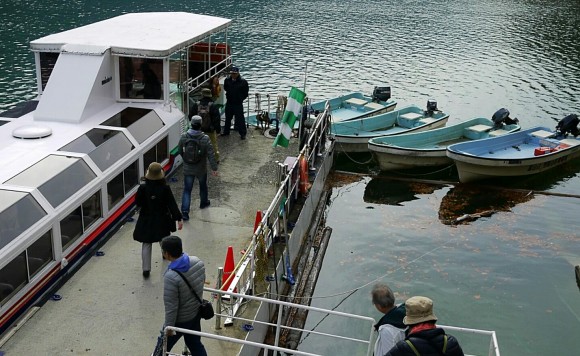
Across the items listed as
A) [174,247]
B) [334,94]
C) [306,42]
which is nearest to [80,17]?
[306,42]

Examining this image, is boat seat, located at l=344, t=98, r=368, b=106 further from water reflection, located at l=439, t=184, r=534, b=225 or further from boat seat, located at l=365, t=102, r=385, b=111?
water reflection, located at l=439, t=184, r=534, b=225

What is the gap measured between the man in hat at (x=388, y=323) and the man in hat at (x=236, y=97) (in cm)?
1115

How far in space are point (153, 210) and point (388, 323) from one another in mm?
4904

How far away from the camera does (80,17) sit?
1847 inches

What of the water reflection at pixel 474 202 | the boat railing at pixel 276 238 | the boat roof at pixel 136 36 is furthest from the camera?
the water reflection at pixel 474 202

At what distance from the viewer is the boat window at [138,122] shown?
1342 cm

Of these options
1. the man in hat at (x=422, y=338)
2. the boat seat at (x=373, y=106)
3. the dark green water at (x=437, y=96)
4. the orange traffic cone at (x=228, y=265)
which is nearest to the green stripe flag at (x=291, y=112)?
the dark green water at (x=437, y=96)

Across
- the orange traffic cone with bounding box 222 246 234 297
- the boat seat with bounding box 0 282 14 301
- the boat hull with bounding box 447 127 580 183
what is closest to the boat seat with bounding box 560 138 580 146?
the boat hull with bounding box 447 127 580 183

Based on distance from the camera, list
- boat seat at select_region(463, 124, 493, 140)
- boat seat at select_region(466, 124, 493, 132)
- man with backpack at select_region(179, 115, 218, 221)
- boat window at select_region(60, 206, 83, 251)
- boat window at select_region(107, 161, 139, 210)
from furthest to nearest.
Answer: boat seat at select_region(466, 124, 493, 132) < boat seat at select_region(463, 124, 493, 140) < man with backpack at select_region(179, 115, 218, 221) < boat window at select_region(107, 161, 139, 210) < boat window at select_region(60, 206, 83, 251)

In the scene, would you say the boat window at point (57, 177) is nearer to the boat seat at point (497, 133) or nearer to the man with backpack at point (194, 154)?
the man with backpack at point (194, 154)

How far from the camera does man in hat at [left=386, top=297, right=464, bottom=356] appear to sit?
5.98 m

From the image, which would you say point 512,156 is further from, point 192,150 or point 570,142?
point 192,150

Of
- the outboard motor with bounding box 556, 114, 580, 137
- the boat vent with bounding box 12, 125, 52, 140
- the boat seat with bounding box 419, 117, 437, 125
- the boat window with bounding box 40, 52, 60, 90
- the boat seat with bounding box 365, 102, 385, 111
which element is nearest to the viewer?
the boat vent with bounding box 12, 125, 52, 140

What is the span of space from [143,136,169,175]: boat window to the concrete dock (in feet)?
2.13
